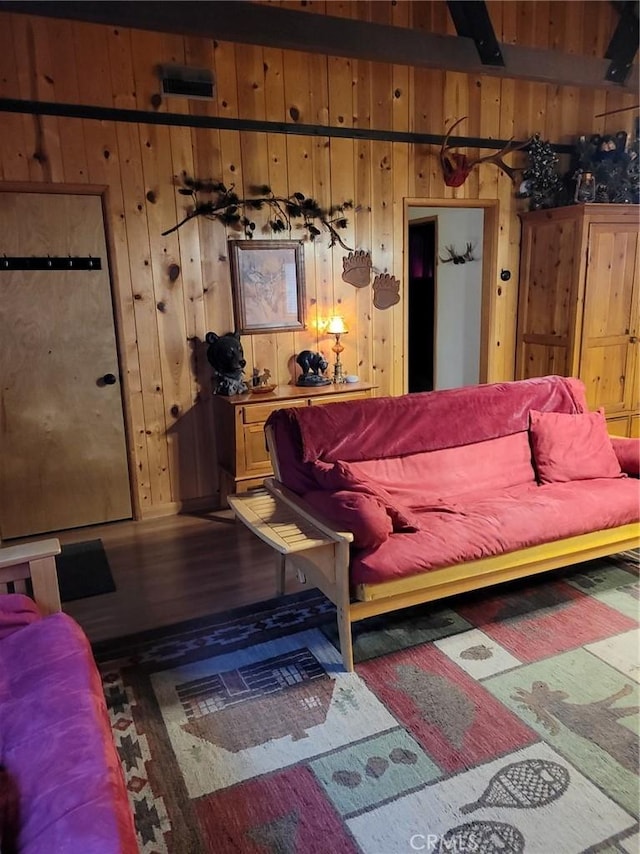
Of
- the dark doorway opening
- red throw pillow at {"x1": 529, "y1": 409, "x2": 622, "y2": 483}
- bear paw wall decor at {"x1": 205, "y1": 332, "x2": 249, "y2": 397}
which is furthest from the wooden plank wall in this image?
red throw pillow at {"x1": 529, "y1": 409, "x2": 622, "y2": 483}

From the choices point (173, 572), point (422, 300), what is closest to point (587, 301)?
point (422, 300)

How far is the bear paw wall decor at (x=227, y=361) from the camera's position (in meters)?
3.84

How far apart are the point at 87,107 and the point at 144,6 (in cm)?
78

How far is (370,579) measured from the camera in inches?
87.8

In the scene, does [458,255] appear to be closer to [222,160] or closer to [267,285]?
[267,285]

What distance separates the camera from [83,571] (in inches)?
129

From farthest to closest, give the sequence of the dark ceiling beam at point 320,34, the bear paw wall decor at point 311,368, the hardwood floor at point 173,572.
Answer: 1. the bear paw wall decor at point 311,368
2. the dark ceiling beam at point 320,34
3. the hardwood floor at point 173,572

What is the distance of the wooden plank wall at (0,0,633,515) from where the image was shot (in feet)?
11.5

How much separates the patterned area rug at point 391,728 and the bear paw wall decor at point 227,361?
5.20 ft

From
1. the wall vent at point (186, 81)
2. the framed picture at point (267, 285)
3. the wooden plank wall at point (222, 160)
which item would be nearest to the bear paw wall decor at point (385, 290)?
the wooden plank wall at point (222, 160)

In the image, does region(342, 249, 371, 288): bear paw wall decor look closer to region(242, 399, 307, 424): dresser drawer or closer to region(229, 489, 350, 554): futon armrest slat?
region(242, 399, 307, 424): dresser drawer

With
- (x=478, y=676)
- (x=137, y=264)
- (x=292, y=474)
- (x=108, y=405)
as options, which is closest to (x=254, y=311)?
(x=137, y=264)

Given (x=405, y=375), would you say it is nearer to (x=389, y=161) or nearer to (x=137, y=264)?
(x=389, y=161)

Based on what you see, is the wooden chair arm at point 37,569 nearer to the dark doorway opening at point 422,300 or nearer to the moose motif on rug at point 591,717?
the moose motif on rug at point 591,717
